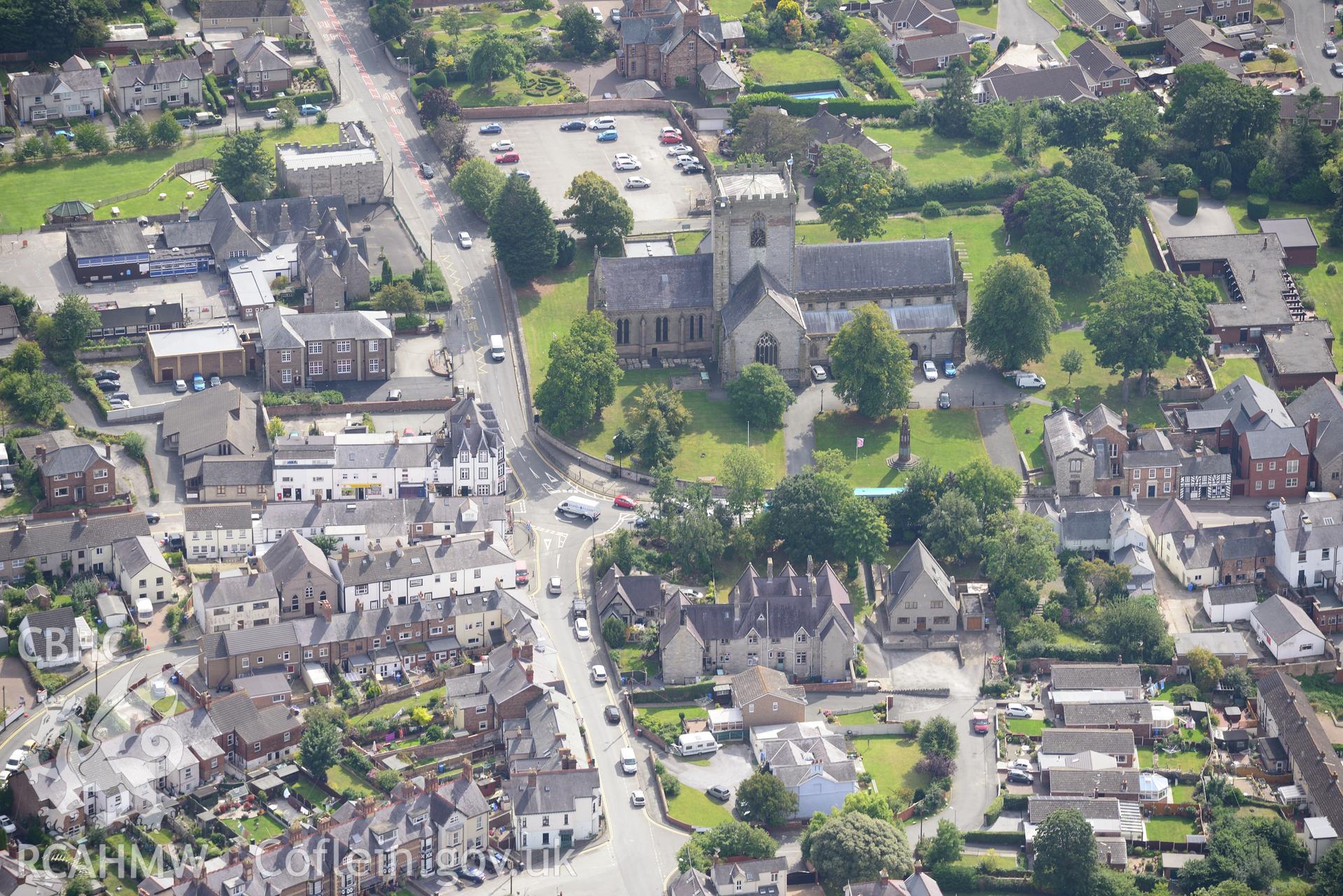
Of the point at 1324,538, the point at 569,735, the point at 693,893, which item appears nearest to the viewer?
the point at 693,893

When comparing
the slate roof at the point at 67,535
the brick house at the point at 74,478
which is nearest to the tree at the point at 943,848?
the slate roof at the point at 67,535

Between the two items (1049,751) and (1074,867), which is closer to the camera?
(1074,867)

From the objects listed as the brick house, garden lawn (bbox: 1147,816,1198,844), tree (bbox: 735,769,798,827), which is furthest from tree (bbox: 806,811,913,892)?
the brick house

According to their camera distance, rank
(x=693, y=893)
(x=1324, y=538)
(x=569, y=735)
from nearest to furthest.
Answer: (x=693, y=893) → (x=569, y=735) → (x=1324, y=538)

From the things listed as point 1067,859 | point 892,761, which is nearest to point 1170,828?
point 1067,859

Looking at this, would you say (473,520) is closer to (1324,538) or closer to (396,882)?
(396,882)

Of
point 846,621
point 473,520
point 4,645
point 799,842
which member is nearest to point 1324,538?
point 846,621

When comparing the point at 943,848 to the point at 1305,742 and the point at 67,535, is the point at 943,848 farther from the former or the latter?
the point at 67,535
